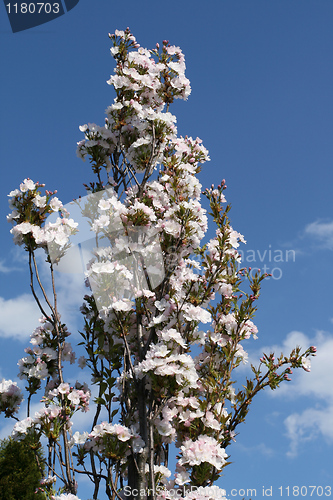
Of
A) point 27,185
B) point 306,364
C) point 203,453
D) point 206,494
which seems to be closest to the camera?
point 206,494

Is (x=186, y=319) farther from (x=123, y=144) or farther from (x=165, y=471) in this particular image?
(x=123, y=144)

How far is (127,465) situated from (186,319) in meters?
1.40

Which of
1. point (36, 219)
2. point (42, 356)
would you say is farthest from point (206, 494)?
point (36, 219)

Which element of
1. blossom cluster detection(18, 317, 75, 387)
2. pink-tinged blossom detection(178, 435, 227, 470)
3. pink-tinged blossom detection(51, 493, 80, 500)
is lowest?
pink-tinged blossom detection(51, 493, 80, 500)

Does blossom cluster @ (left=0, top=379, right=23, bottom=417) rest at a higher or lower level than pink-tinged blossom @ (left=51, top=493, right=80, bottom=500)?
higher

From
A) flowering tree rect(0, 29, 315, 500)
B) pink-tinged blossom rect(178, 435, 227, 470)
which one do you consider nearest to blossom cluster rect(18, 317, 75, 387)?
flowering tree rect(0, 29, 315, 500)

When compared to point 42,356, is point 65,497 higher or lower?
lower

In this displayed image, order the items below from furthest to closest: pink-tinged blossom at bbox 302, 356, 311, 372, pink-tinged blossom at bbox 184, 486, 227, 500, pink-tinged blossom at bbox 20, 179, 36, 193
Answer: pink-tinged blossom at bbox 20, 179, 36, 193, pink-tinged blossom at bbox 302, 356, 311, 372, pink-tinged blossom at bbox 184, 486, 227, 500

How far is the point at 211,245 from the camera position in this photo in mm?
4820

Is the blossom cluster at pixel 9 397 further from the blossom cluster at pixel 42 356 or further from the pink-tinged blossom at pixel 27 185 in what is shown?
the pink-tinged blossom at pixel 27 185

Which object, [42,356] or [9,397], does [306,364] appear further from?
[9,397]

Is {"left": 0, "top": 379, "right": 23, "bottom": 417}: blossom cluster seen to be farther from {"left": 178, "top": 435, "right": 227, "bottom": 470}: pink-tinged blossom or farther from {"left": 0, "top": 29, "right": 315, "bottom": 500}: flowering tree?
{"left": 178, "top": 435, "right": 227, "bottom": 470}: pink-tinged blossom

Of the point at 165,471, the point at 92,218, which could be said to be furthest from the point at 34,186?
the point at 165,471

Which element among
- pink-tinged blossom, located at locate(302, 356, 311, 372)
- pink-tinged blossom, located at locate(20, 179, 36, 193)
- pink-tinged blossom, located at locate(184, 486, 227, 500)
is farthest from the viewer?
pink-tinged blossom, located at locate(20, 179, 36, 193)
